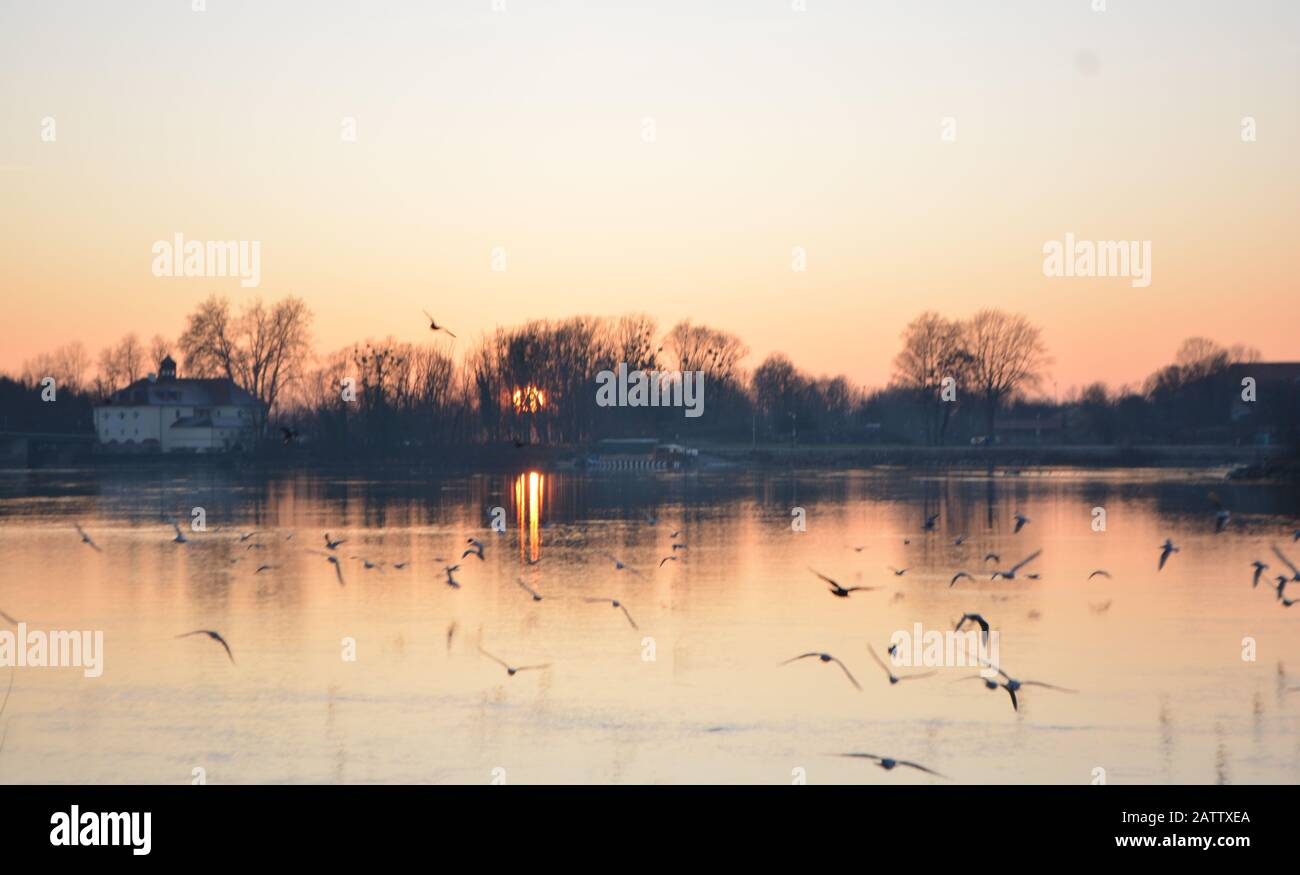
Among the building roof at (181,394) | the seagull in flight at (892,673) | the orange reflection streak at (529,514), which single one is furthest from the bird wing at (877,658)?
the building roof at (181,394)

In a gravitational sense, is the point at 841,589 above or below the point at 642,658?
above

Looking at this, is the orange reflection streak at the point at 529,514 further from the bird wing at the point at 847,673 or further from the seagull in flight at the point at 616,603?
the bird wing at the point at 847,673

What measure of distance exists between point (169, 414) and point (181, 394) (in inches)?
106

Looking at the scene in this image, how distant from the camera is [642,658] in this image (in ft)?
72.1

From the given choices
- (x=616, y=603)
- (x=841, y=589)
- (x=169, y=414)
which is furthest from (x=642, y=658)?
(x=169, y=414)

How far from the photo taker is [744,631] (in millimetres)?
24625

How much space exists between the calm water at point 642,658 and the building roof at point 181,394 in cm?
9428

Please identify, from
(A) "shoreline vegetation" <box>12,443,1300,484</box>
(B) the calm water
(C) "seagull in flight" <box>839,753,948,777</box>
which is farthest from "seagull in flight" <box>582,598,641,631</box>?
(A) "shoreline vegetation" <box>12,443,1300,484</box>

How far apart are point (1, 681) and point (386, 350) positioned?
96.7m

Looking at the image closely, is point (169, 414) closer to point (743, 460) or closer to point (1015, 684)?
point (743, 460)

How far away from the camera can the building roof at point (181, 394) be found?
136m

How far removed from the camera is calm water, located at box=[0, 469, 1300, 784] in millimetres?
16625
